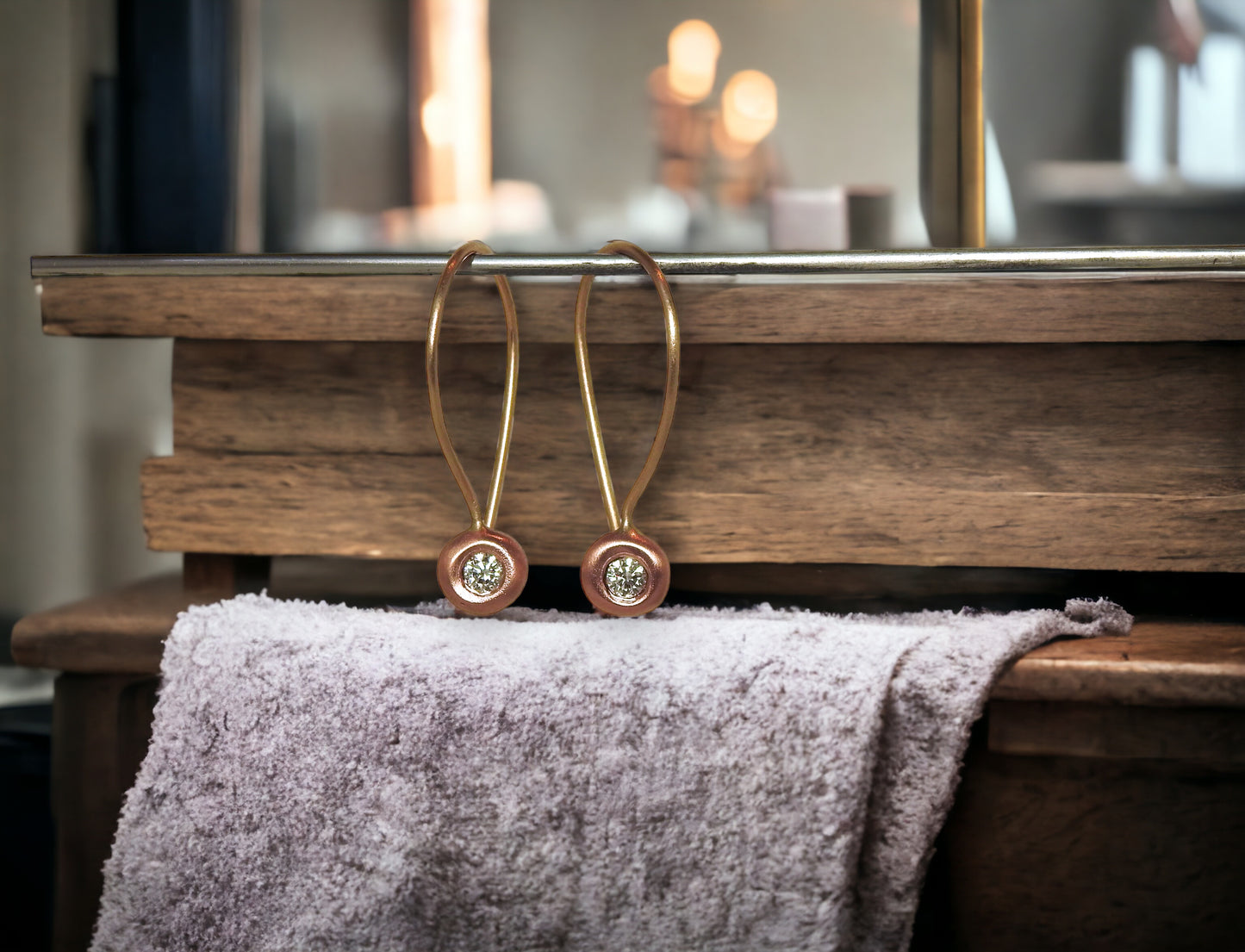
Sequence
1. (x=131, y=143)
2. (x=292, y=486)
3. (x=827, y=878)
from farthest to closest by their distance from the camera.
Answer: (x=131, y=143) < (x=292, y=486) < (x=827, y=878)

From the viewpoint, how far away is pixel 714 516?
41 cm

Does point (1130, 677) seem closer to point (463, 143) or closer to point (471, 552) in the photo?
point (471, 552)

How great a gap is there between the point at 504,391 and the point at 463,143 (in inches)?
11.9

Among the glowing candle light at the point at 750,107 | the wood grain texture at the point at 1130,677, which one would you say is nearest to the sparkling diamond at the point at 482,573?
the wood grain texture at the point at 1130,677

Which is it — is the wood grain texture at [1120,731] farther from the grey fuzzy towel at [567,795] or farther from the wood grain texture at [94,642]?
the wood grain texture at [94,642]

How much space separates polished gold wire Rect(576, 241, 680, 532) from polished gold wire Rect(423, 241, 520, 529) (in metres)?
0.03

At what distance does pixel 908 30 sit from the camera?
60cm

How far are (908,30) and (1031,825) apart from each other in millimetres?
517

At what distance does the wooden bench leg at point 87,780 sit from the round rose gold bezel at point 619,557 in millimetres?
230

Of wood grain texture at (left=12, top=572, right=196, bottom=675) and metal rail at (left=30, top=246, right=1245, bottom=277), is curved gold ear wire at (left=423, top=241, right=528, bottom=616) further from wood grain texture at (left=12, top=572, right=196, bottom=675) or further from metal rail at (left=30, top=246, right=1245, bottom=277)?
wood grain texture at (left=12, top=572, right=196, bottom=675)

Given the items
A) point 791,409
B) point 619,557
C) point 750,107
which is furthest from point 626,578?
point 750,107

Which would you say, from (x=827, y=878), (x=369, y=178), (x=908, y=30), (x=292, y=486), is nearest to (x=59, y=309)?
(x=292, y=486)

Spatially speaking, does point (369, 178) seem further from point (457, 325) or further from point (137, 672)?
point (137, 672)

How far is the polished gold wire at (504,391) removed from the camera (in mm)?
380
